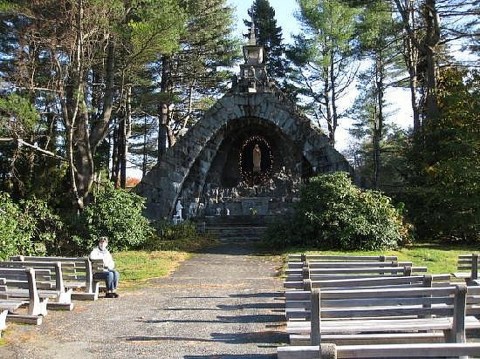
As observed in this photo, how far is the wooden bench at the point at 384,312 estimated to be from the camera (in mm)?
4867

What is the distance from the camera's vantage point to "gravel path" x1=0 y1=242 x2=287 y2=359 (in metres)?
6.02

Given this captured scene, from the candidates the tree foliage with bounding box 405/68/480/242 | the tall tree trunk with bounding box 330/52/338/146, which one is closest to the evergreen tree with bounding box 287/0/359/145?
the tall tree trunk with bounding box 330/52/338/146

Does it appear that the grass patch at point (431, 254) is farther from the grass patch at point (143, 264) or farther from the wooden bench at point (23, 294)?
the wooden bench at point (23, 294)

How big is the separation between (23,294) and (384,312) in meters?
5.10

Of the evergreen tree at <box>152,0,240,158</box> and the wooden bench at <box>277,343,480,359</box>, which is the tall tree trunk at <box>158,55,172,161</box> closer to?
the evergreen tree at <box>152,0,240,158</box>

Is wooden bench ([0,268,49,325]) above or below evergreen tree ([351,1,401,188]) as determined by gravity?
below

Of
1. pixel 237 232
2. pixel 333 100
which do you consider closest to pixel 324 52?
pixel 333 100

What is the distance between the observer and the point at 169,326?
23.7 ft

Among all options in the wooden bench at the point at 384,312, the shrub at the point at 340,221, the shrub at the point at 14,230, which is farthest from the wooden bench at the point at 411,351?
the shrub at the point at 340,221

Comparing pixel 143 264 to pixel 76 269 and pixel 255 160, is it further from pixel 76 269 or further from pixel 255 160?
pixel 255 160

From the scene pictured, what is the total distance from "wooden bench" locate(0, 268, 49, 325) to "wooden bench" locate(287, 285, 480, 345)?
3.84 meters

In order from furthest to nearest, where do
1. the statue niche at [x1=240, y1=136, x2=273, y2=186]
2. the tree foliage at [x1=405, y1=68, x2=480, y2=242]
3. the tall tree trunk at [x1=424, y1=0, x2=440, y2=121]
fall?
1. the statue niche at [x1=240, y1=136, x2=273, y2=186]
2. the tall tree trunk at [x1=424, y1=0, x2=440, y2=121]
3. the tree foliage at [x1=405, y1=68, x2=480, y2=242]

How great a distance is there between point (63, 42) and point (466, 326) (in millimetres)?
14223

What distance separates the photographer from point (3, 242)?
42.8ft
